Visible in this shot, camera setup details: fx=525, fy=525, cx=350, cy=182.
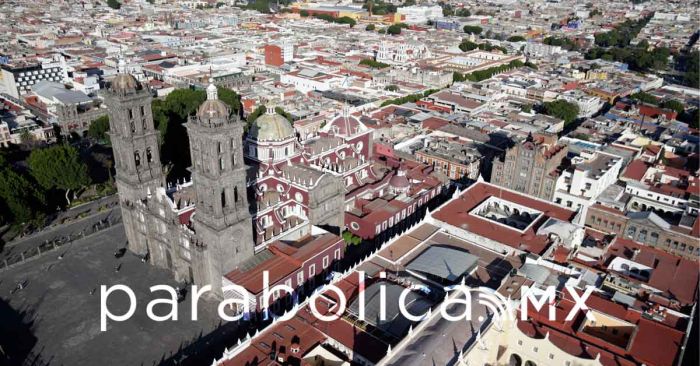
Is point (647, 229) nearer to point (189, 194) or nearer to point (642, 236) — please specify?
point (642, 236)

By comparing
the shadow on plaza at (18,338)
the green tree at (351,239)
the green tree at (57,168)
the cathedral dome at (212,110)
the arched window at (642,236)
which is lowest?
the shadow on plaza at (18,338)

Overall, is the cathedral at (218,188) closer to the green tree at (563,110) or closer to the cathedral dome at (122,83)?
the cathedral dome at (122,83)

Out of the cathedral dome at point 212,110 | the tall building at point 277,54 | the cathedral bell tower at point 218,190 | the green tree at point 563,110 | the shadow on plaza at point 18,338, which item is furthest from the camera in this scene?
the tall building at point 277,54

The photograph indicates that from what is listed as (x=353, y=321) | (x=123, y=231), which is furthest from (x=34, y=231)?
(x=353, y=321)

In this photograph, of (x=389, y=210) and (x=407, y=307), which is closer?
(x=407, y=307)

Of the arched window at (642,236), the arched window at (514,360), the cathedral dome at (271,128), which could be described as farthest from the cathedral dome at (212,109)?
the arched window at (642,236)

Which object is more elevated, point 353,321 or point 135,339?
point 353,321

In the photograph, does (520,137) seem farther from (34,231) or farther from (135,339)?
(34,231)
